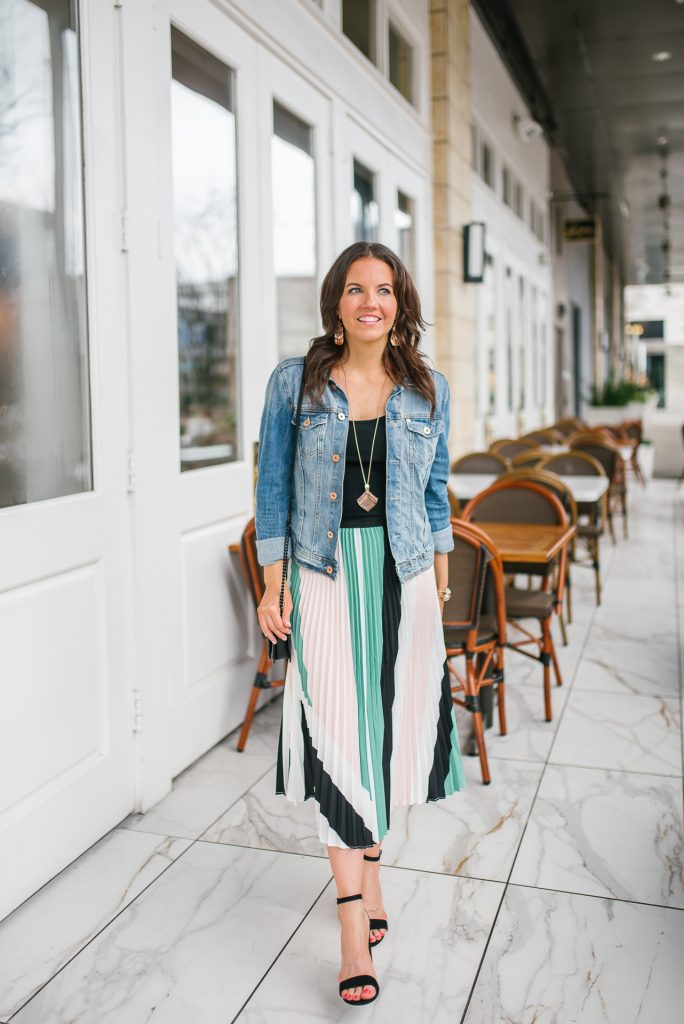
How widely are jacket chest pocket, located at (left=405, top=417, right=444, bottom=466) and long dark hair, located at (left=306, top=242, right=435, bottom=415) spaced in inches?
1.6

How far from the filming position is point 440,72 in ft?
20.9

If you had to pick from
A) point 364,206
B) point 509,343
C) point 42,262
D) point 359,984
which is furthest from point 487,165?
point 359,984

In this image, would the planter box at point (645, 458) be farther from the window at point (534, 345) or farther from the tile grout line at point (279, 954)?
the tile grout line at point (279, 954)

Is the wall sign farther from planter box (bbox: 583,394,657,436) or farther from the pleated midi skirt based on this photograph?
the pleated midi skirt

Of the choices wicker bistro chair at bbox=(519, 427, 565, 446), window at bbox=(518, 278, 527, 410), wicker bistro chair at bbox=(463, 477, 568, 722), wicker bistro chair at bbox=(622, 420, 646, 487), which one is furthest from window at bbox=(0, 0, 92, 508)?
wicker bistro chair at bbox=(622, 420, 646, 487)

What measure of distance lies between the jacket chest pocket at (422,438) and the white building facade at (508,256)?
579 centimetres

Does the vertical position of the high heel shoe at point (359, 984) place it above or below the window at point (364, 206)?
below

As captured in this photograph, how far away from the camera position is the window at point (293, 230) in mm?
3963

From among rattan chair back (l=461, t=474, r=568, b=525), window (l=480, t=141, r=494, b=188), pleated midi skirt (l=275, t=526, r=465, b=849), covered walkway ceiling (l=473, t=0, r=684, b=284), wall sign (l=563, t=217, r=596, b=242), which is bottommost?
pleated midi skirt (l=275, t=526, r=465, b=849)

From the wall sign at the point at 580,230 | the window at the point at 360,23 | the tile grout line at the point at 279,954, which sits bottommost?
the tile grout line at the point at 279,954

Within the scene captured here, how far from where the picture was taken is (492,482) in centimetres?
524

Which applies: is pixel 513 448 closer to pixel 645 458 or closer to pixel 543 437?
pixel 543 437

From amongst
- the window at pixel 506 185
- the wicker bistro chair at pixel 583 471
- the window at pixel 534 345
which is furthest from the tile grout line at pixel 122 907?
the window at pixel 534 345

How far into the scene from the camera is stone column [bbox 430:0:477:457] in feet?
21.0
